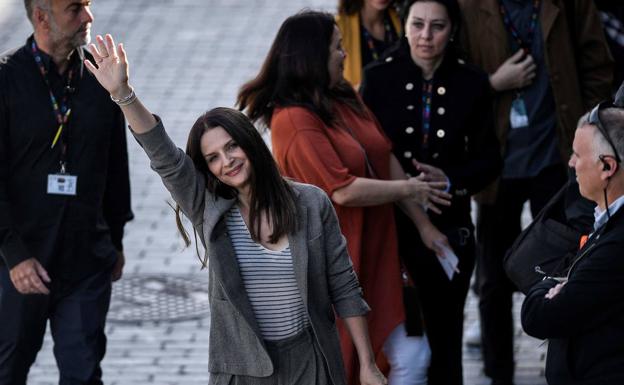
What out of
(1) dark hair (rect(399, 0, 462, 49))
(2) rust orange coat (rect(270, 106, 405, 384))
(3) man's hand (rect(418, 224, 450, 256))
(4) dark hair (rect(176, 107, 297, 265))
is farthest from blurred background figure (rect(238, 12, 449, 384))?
(4) dark hair (rect(176, 107, 297, 265))

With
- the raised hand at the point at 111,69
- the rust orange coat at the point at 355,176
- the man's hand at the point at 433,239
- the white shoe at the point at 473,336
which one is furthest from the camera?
the white shoe at the point at 473,336

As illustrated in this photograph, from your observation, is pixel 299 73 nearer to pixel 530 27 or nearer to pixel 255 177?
pixel 255 177

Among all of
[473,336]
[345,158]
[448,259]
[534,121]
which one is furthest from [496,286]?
[345,158]

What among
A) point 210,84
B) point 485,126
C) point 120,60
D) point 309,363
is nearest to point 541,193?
point 485,126

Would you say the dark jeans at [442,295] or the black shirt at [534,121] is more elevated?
the black shirt at [534,121]

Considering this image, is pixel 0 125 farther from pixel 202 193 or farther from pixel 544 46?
pixel 544 46

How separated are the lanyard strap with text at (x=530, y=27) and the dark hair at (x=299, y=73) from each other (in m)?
1.28

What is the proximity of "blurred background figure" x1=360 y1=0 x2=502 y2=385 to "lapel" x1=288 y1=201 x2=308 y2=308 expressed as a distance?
1.44 m

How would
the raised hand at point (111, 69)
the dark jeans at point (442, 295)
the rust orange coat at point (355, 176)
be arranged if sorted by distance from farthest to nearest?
1. the dark jeans at point (442, 295)
2. the rust orange coat at point (355, 176)
3. the raised hand at point (111, 69)

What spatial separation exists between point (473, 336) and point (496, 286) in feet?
2.49

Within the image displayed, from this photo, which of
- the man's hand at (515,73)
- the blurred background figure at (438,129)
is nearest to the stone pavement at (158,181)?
the blurred background figure at (438,129)

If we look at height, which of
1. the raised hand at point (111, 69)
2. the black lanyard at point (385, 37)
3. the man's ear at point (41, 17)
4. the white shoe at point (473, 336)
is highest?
the man's ear at point (41, 17)

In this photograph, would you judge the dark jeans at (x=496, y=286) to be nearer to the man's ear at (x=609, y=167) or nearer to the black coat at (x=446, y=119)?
the black coat at (x=446, y=119)

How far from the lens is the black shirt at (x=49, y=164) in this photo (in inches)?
233
